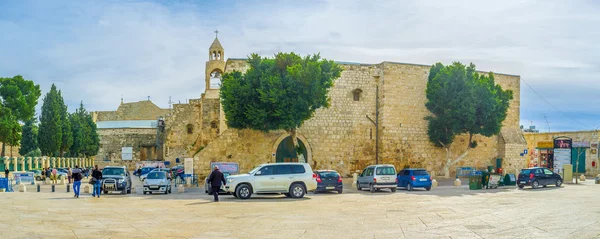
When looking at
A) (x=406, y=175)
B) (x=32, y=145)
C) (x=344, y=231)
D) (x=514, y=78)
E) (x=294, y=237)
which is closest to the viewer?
(x=294, y=237)

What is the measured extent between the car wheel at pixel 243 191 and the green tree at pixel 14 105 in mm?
32879

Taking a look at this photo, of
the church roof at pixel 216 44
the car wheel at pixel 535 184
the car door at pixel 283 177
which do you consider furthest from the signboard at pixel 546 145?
the car door at pixel 283 177

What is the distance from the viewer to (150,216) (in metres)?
14.1

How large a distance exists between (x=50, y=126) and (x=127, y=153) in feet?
52.0

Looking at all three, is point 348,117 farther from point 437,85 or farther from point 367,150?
point 437,85

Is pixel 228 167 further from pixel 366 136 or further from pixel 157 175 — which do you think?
pixel 366 136

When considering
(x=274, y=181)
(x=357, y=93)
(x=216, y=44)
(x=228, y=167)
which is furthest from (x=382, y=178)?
(x=216, y=44)

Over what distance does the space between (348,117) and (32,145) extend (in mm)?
42339

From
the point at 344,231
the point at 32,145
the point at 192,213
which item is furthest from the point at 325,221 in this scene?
the point at 32,145

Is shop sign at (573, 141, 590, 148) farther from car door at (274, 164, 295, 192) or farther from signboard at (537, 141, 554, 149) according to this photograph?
car door at (274, 164, 295, 192)

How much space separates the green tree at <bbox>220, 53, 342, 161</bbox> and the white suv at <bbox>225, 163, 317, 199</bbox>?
900 centimetres

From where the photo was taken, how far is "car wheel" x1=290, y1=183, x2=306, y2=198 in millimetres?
20859

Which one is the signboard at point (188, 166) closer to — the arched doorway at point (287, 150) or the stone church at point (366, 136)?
the stone church at point (366, 136)

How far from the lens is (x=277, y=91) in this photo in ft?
96.7
